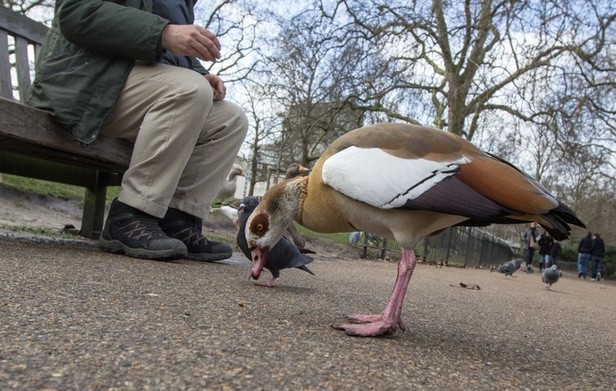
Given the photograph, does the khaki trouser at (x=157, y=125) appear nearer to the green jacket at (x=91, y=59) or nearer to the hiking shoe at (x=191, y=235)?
the green jacket at (x=91, y=59)

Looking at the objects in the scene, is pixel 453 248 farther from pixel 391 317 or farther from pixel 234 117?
pixel 391 317

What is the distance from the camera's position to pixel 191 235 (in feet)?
14.0

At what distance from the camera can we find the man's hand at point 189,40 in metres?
3.38

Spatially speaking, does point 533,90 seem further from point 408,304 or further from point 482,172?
point 482,172

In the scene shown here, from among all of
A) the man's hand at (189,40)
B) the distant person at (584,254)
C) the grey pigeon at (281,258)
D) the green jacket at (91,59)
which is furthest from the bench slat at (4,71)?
the distant person at (584,254)

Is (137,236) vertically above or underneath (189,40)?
underneath

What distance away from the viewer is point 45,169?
4.91m

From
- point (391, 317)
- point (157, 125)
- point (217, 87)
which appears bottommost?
point (391, 317)

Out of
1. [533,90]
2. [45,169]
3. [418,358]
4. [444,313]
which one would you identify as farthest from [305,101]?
[418,358]

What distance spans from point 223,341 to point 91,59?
7.65 ft

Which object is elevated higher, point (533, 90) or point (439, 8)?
point (439, 8)

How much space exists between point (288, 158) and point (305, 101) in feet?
34.3

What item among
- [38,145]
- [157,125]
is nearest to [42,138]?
[38,145]

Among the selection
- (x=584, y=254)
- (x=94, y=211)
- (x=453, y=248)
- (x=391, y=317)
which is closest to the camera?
(x=391, y=317)
